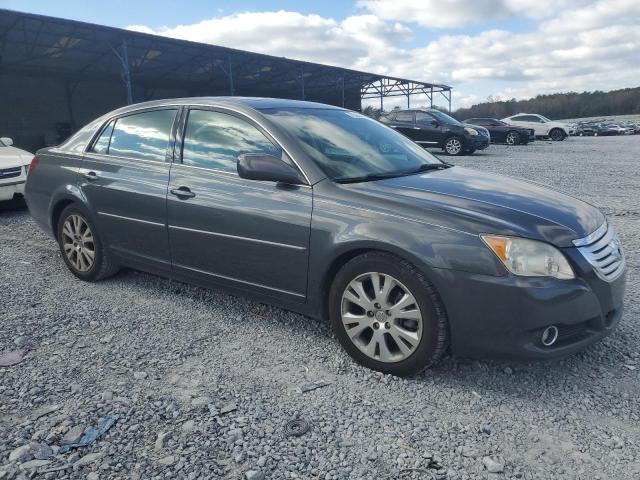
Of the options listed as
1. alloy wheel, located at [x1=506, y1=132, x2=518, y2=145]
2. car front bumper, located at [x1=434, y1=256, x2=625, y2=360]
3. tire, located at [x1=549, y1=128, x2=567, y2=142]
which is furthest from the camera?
tire, located at [x1=549, y1=128, x2=567, y2=142]

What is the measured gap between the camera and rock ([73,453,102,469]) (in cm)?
218

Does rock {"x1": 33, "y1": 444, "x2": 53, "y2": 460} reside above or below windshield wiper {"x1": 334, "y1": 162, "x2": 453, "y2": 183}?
below

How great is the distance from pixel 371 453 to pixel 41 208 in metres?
4.01

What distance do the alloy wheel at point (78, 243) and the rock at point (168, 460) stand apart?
2.64m

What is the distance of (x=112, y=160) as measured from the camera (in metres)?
4.25

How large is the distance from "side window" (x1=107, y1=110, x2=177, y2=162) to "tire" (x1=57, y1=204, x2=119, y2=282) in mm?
646

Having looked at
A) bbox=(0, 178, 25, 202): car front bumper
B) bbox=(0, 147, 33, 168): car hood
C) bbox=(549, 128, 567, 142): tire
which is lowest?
bbox=(0, 178, 25, 202): car front bumper

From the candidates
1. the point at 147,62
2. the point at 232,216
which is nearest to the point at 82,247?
the point at 232,216

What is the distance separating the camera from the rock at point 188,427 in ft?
7.91

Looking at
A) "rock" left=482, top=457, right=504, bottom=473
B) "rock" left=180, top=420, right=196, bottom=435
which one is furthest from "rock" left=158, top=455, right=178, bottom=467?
"rock" left=482, top=457, right=504, bottom=473

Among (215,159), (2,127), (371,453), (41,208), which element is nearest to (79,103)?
(2,127)

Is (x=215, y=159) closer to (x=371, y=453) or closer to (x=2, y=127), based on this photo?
(x=371, y=453)

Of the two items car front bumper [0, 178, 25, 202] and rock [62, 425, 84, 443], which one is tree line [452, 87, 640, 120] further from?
rock [62, 425, 84, 443]

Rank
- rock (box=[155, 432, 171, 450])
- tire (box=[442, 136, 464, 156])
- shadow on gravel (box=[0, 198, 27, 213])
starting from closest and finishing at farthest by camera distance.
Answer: rock (box=[155, 432, 171, 450])
shadow on gravel (box=[0, 198, 27, 213])
tire (box=[442, 136, 464, 156])
